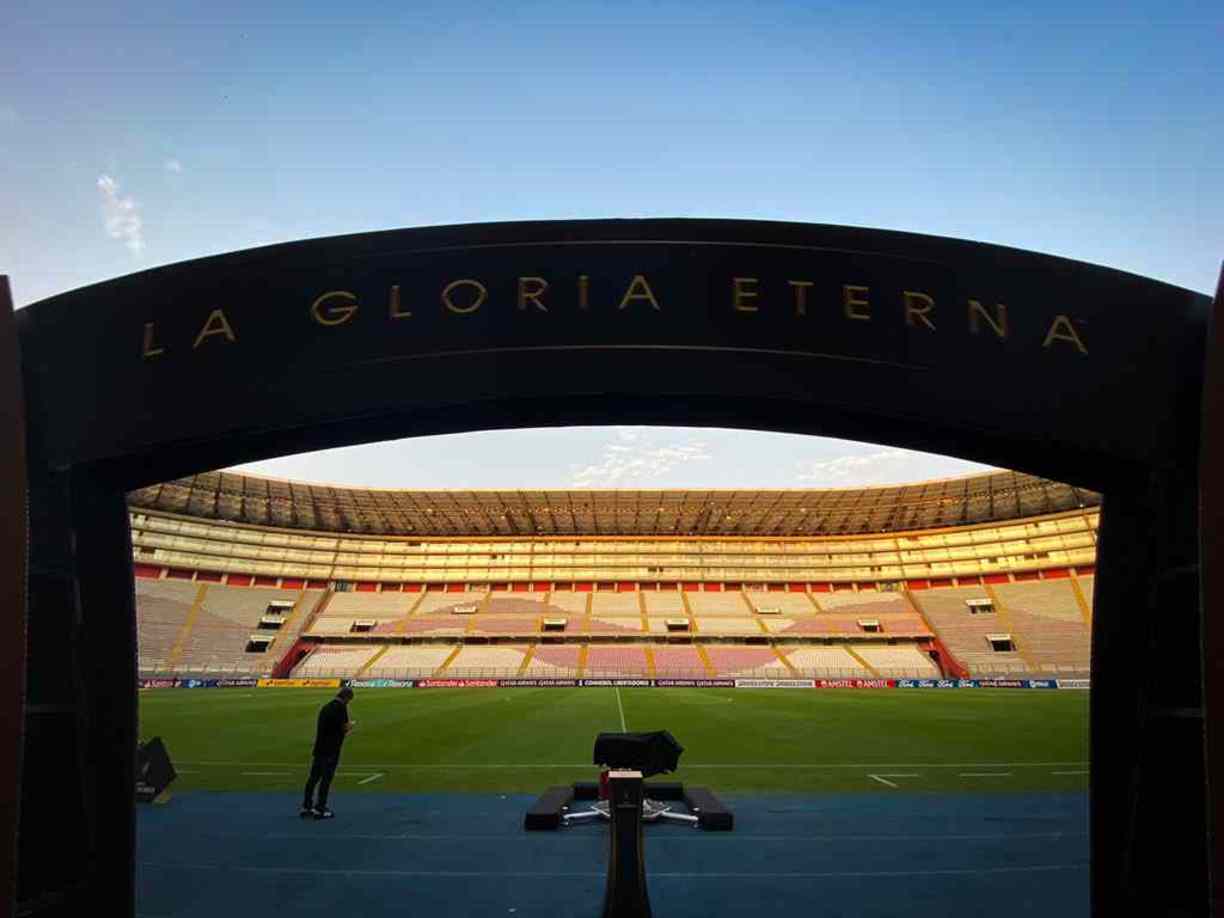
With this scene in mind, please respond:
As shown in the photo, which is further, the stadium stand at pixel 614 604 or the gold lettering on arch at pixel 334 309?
the stadium stand at pixel 614 604

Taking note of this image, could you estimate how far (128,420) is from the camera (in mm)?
3738

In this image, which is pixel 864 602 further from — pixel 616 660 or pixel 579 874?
pixel 579 874

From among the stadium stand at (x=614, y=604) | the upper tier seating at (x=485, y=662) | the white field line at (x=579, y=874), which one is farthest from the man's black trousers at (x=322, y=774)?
the stadium stand at (x=614, y=604)

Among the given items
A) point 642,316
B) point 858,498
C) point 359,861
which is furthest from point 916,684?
point 642,316

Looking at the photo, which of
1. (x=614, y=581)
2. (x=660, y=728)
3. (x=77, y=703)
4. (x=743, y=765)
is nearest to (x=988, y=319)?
(x=77, y=703)

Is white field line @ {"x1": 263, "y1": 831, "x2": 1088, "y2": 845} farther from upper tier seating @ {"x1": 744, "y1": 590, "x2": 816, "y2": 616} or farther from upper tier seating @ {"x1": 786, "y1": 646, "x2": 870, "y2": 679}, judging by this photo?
upper tier seating @ {"x1": 744, "y1": 590, "x2": 816, "y2": 616}

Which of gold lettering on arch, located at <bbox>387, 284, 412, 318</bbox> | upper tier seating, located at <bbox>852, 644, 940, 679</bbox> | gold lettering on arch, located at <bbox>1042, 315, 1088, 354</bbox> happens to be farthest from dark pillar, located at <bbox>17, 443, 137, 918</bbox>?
upper tier seating, located at <bbox>852, 644, 940, 679</bbox>

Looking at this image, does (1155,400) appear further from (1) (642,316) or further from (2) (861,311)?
(1) (642,316)

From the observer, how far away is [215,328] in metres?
3.79

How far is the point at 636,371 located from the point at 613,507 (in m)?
58.5

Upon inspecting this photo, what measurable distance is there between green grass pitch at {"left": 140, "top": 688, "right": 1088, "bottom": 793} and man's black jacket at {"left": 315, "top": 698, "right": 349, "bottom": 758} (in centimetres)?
236

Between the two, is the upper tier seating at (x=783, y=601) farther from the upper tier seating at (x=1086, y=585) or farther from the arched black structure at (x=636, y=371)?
the arched black structure at (x=636, y=371)

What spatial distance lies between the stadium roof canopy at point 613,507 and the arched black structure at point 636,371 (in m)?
55.4

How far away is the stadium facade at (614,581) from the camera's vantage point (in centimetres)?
4969
